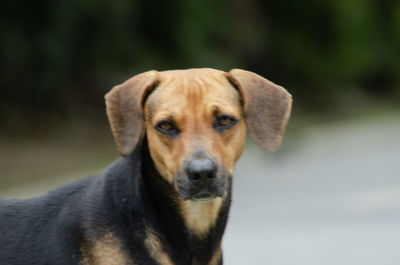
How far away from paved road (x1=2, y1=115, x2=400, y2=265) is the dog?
4121 millimetres

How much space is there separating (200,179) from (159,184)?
0.25 meters

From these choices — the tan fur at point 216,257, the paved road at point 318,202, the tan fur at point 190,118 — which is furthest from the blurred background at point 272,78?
the tan fur at point 190,118

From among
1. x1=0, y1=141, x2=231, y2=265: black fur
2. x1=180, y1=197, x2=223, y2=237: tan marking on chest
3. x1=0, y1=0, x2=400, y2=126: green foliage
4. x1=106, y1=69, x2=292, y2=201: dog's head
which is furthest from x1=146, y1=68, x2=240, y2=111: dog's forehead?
x1=0, y1=0, x2=400, y2=126: green foliage

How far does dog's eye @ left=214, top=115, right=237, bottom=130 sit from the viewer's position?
13.4 feet

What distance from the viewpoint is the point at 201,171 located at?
3904 millimetres

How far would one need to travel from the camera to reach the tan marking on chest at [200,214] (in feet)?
13.4

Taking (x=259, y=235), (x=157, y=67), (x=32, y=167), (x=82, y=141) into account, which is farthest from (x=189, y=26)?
(x=259, y=235)

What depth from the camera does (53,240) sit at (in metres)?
3.89

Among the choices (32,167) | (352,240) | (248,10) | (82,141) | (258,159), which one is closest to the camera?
(352,240)

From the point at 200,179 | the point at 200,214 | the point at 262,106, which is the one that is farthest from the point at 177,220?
the point at 262,106

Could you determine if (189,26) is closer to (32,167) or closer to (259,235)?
(32,167)

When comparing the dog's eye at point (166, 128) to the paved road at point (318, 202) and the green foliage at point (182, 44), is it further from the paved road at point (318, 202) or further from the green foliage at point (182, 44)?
the green foliage at point (182, 44)

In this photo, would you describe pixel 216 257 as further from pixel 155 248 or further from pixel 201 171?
pixel 201 171

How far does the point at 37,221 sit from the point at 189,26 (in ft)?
40.5
